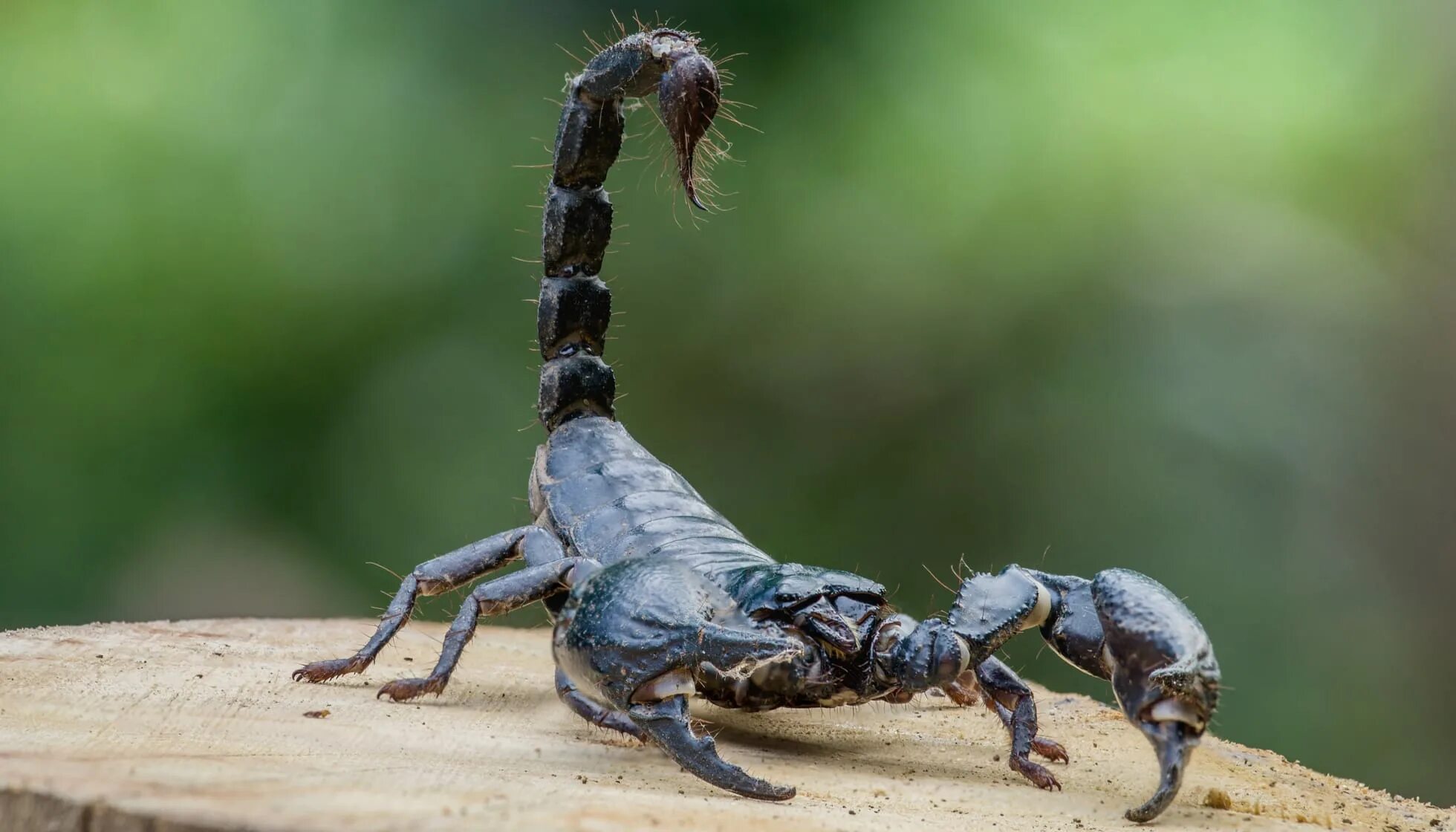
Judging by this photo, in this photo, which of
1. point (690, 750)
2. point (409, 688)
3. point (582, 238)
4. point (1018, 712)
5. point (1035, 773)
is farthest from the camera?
point (582, 238)

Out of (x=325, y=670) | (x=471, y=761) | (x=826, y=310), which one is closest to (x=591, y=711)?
(x=471, y=761)

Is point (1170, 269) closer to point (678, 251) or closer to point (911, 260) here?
point (911, 260)

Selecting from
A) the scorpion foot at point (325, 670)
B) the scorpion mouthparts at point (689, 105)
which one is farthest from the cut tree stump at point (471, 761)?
the scorpion mouthparts at point (689, 105)

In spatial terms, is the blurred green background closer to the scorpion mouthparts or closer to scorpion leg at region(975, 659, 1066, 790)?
the scorpion mouthparts

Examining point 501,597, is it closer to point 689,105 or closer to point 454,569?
point 454,569

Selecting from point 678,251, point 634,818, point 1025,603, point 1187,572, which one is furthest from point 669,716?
point 678,251
